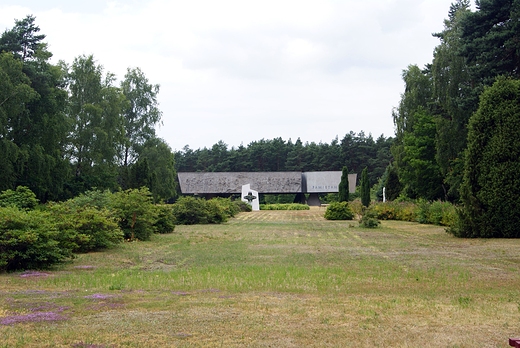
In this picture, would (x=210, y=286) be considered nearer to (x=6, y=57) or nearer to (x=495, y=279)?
(x=495, y=279)

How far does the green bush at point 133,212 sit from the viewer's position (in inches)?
797

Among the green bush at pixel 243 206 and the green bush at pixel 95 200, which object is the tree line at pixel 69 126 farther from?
the green bush at pixel 243 206

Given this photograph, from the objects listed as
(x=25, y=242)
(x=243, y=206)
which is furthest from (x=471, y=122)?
(x=243, y=206)

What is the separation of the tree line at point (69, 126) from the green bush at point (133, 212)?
3917 mm

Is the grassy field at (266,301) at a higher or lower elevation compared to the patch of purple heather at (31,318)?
lower

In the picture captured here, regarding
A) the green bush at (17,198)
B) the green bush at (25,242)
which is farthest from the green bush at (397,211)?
the green bush at (25,242)

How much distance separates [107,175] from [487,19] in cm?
2836

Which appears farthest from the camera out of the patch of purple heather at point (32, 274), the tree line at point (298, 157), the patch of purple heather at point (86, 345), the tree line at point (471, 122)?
the tree line at point (298, 157)

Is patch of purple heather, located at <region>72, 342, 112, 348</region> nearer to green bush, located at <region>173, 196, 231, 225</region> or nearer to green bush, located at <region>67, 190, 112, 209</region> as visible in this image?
green bush, located at <region>67, 190, 112, 209</region>

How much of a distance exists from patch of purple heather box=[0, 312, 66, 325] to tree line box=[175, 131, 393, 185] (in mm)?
79605

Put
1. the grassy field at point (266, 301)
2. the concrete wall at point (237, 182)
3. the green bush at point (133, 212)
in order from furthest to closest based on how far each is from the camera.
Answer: the concrete wall at point (237, 182) → the green bush at point (133, 212) → the grassy field at point (266, 301)

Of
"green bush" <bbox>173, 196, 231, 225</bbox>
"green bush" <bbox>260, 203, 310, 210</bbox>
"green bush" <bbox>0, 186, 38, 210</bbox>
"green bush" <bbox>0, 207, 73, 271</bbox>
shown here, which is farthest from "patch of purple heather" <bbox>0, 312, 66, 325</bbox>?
"green bush" <bbox>260, 203, 310, 210</bbox>

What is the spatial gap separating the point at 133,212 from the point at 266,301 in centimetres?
1336

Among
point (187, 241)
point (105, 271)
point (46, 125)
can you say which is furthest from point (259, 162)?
point (105, 271)
